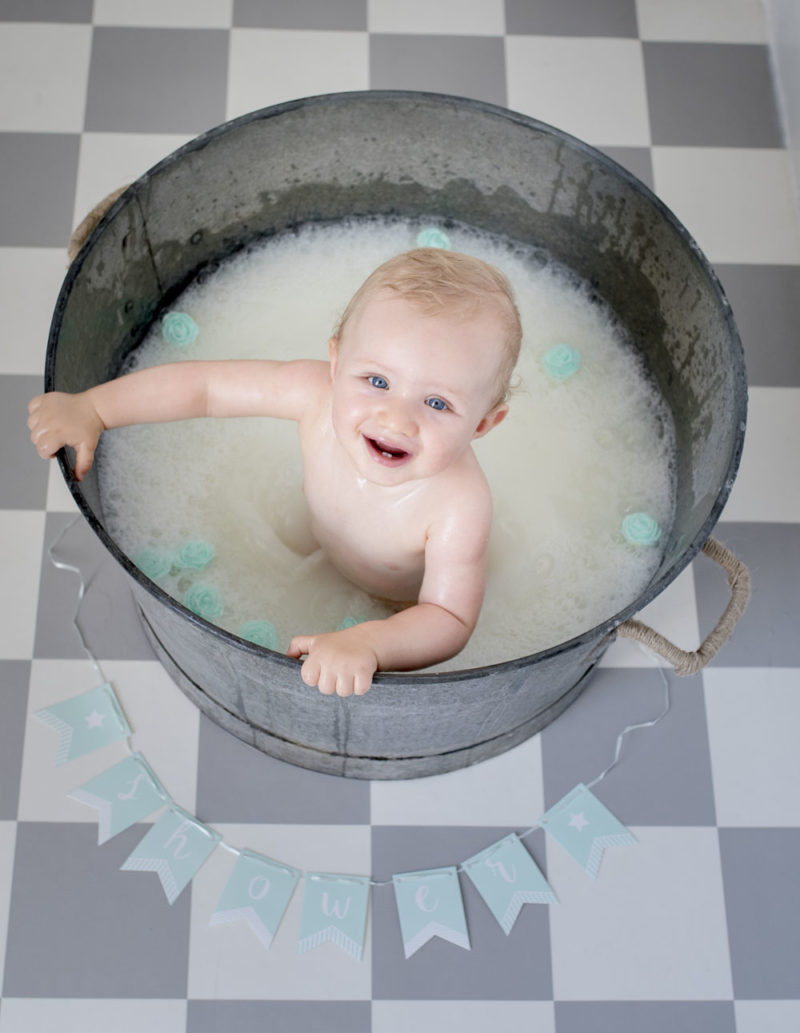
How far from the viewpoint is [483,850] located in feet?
3.65

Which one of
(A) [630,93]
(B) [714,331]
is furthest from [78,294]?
(A) [630,93]

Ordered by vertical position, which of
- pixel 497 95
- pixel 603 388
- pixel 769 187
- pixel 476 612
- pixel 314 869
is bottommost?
pixel 314 869

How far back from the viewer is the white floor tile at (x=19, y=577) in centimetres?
117

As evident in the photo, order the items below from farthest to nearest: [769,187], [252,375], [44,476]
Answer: [769,187] → [44,476] → [252,375]

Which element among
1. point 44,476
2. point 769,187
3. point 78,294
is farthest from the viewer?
point 769,187

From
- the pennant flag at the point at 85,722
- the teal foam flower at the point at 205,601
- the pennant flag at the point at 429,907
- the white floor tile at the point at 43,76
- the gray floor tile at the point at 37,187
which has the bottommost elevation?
the pennant flag at the point at 429,907

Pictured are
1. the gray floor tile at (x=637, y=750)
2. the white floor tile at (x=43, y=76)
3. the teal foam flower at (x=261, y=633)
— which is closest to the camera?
the teal foam flower at (x=261, y=633)

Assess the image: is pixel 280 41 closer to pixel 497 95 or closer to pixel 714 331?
pixel 497 95

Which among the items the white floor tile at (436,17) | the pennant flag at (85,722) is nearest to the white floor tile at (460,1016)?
the pennant flag at (85,722)

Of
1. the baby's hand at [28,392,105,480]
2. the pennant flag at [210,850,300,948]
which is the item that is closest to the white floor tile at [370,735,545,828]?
the pennant flag at [210,850,300,948]

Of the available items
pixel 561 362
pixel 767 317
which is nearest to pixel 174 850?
pixel 561 362

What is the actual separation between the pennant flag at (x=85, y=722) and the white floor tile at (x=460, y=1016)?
38 cm

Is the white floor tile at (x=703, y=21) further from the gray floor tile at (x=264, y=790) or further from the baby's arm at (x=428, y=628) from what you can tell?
the gray floor tile at (x=264, y=790)

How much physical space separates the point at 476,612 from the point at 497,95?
2.62 ft
